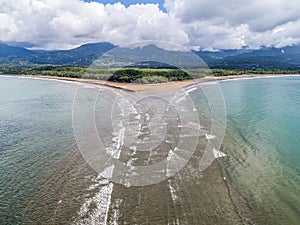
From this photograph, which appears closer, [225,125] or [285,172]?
[285,172]

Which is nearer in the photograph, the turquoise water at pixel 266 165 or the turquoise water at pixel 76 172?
the turquoise water at pixel 76 172

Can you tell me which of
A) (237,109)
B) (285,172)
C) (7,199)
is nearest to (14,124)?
(7,199)

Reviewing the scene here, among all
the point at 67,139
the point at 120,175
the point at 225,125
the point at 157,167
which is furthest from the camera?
the point at 225,125

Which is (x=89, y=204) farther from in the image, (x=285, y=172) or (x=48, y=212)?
(x=285, y=172)

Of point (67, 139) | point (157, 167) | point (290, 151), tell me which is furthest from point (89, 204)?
point (290, 151)

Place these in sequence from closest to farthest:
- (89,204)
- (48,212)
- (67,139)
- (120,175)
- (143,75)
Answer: (48,212), (89,204), (120,175), (67,139), (143,75)

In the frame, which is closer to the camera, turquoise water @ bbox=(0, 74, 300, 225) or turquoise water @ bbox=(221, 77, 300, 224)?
turquoise water @ bbox=(0, 74, 300, 225)

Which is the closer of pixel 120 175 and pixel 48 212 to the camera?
pixel 48 212

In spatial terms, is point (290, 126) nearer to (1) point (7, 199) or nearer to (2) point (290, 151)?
(2) point (290, 151)

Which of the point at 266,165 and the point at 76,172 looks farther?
the point at 266,165
